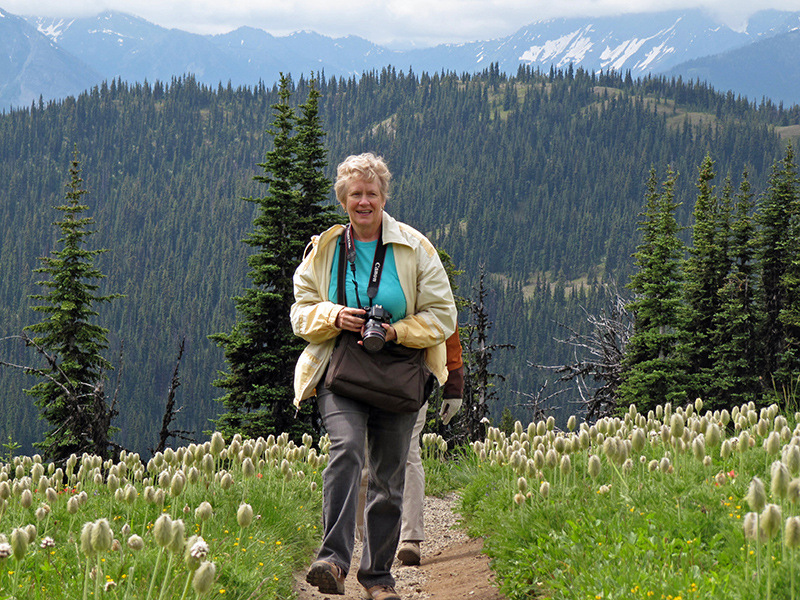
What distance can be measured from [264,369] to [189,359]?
175 meters

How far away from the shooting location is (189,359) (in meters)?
192

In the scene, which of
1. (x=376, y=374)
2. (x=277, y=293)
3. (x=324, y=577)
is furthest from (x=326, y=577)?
(x=277, y=293)

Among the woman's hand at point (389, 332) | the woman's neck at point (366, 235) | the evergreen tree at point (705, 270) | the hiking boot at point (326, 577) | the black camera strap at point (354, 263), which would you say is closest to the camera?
the hiking boot at point (326, 577)

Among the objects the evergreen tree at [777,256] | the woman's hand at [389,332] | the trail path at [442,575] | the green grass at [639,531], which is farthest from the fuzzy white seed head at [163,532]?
the evergreen tree at [777,256]

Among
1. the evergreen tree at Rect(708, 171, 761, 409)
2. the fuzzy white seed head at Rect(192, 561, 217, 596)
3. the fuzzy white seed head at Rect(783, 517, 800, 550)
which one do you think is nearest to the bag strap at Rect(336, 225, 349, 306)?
the fuzzy white seed head at Rect(192, 561, 217, 596)

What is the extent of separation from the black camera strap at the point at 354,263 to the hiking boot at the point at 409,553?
A: 284 centimetres

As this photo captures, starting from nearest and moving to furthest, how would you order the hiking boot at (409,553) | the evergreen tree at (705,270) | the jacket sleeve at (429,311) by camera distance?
the jacket sleeve at (429,311), the hiking boot at (409,553), the evergreen tree at (705,270)

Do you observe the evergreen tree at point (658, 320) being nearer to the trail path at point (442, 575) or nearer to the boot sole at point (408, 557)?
the trail path at point (442, 575)

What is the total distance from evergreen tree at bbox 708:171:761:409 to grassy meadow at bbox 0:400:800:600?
31233 mm

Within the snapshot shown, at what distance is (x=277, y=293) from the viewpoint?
23422 mm

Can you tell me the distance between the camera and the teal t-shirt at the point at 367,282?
4.86 m

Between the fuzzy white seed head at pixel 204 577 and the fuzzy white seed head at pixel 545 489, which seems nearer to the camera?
the fuzzy white seed head at pixel 204 577

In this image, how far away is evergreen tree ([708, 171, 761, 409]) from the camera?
118 feet

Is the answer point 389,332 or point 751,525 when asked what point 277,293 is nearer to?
point 389,332
